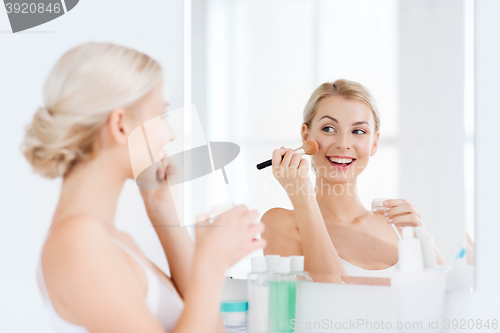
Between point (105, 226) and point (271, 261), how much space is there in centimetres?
32

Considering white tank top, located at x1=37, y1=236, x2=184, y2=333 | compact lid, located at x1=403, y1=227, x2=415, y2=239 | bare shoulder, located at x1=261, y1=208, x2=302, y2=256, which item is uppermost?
compact lid, located at x1=403, y1=227, x2=415, y2=239

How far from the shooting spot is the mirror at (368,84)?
795 millimetres

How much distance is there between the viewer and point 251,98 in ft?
3.11

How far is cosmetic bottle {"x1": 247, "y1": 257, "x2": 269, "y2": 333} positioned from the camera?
2.79 ft

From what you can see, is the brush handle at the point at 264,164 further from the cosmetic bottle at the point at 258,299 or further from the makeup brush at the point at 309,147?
the cosmetic bottle at the point at 258,299

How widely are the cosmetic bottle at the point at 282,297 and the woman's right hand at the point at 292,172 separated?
0.46ft

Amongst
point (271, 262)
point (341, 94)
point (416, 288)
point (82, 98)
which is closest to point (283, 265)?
point (271, 262)

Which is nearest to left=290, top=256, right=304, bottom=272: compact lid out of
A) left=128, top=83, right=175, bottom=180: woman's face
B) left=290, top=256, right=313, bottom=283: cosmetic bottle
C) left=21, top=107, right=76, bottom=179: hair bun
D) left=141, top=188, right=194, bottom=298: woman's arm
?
left=290, top=256, right=313, bottom=283: cosmetic bottle

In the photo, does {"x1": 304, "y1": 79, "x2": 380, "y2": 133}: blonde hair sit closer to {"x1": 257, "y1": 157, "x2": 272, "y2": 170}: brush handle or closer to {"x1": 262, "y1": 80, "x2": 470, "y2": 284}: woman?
{"x1": 262, "y1": 80, "x2": 470, "y2": 284}: woman

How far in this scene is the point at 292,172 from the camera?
0.90 metres

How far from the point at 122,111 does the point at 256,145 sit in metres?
0.29

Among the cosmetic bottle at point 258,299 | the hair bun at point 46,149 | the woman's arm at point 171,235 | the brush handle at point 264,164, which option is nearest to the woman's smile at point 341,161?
the brush handle at point 264,164

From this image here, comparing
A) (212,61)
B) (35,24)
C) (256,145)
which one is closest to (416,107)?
(256,145)

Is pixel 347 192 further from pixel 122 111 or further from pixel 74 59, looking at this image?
pixel 74 59
